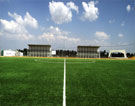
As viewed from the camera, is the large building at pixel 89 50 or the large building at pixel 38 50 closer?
the large building at pixel 38 50

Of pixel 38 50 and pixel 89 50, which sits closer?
pixel 38 50

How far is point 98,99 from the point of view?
9.84ft

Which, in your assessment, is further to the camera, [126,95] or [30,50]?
[30,50]

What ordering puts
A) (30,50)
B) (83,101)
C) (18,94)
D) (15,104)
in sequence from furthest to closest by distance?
(30,50)
(18,94)
(83,101)
(15,104)

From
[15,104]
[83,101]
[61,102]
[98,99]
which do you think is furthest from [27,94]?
[98,99]

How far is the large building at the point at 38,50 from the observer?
55094 millimetres

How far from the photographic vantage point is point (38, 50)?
185ft

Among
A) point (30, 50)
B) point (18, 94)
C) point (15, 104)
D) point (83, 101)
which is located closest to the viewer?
point (15, 104)

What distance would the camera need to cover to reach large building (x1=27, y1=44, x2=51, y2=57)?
55094 millimetres

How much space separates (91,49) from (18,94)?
185ft

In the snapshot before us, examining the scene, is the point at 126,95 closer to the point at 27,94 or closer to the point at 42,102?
the point at 42,102

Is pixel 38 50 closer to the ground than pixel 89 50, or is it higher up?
closer to the ground

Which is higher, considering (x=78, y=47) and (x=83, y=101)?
(x=78, y=47)

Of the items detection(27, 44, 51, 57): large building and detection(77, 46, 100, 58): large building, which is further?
detection(77, 46, 100, 58): large building
